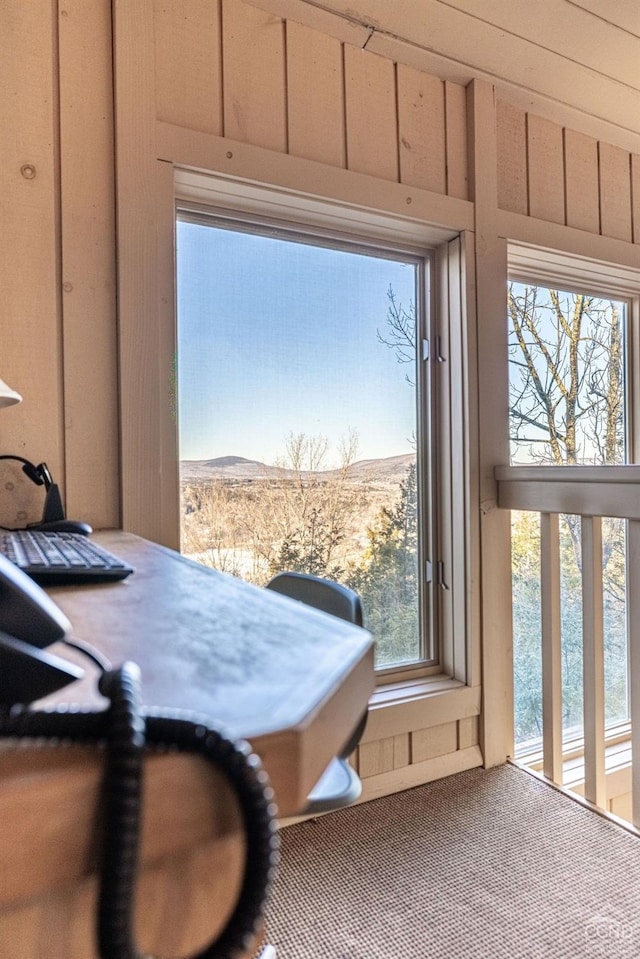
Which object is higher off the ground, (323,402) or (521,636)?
(323,402)

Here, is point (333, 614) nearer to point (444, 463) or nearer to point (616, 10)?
point (444, 463)

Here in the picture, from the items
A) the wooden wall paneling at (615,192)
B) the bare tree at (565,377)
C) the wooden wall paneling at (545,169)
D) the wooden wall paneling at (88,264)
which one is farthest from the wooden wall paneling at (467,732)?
the wooden wall paneling at (615,192)

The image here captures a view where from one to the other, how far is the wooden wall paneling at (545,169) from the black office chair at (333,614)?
1650mm

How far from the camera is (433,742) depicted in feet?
5.76

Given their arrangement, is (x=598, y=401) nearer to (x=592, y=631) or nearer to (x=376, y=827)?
(x=592, y=631)

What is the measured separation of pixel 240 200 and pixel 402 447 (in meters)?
0.92

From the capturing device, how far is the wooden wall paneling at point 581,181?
209 cm

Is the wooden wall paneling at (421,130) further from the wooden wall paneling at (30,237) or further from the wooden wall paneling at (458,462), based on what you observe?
the wooden wall paneling at (30,237)

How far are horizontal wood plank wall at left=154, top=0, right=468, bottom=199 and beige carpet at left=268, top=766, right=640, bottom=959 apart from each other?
1.90 metres

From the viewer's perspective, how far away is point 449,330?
6.19 ft

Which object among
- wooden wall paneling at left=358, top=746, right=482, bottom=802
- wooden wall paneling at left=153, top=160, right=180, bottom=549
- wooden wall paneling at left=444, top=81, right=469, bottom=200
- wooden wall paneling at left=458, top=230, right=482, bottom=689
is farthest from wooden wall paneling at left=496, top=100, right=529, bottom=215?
wooden wall paneling at left=358, top=746, right=482, bottom=802

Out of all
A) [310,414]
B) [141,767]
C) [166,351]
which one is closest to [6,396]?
[166,351]

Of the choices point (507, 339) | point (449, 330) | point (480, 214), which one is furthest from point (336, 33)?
point (507, 339)

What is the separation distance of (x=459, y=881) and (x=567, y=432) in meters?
1.58
